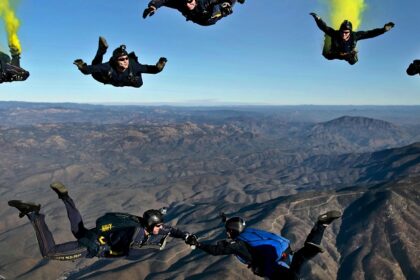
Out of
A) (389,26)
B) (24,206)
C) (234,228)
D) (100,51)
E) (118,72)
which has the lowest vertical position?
(234,228)

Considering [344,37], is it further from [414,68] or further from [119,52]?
[119,52]

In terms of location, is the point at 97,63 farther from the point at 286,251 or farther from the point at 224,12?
the point at 286,251

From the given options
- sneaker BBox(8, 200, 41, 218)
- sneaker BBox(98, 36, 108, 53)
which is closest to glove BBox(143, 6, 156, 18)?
sneaker BBox(98, 36, 108, 53)

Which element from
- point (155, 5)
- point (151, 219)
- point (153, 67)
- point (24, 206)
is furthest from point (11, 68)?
point (151, 219)

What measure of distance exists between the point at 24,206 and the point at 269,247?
9.13m

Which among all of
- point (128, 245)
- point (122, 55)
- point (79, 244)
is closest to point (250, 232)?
point (128, 245)

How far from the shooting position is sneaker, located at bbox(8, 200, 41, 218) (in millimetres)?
15797

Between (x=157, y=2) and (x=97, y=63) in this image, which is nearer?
(x=157, y=2)

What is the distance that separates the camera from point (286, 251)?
1548 cm

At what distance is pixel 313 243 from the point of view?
1337 cm

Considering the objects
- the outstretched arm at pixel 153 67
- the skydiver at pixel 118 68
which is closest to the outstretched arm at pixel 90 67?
the skydiver at pixel 118 68

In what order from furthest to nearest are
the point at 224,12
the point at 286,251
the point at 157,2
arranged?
the point at 224,12, the point at 286,251, the point at 157,2

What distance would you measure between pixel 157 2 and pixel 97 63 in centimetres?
338

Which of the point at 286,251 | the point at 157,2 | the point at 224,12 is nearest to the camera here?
the point at 157,2
